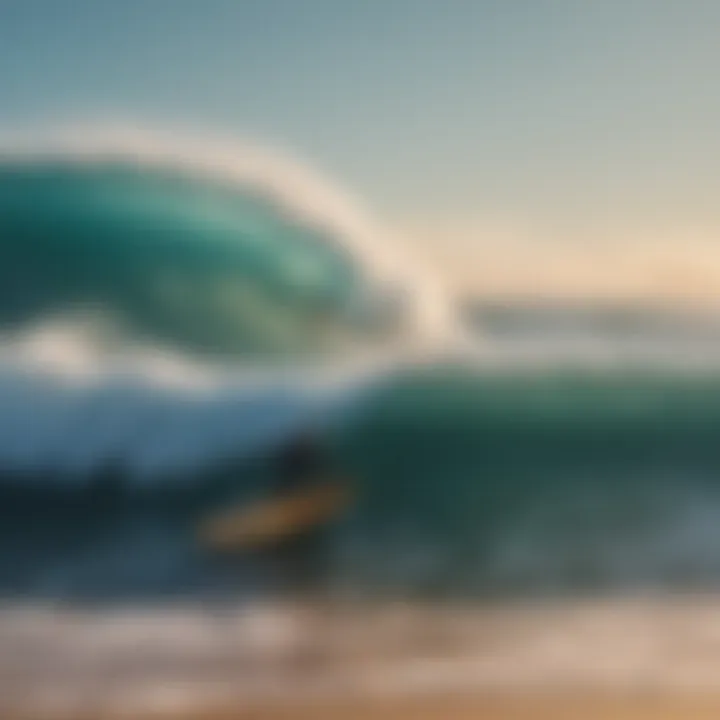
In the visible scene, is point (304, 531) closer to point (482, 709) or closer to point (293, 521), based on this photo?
point (293, 521)

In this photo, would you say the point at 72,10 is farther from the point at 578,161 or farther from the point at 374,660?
the point at 374,660

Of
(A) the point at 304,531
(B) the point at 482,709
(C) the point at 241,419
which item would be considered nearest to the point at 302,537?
(A) the point at 304,531

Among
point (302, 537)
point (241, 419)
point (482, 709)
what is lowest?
point (482, 709)

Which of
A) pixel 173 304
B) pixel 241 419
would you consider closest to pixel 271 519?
pixel 241 419

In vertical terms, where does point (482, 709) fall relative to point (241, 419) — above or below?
below

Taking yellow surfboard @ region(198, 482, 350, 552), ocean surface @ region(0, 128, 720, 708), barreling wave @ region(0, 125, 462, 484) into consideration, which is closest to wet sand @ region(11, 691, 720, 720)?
ocean surface @ region(0, 128, 720, 708)

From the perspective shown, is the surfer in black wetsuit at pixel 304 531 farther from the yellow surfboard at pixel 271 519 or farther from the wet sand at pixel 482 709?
the wet sand at pixel 482 709

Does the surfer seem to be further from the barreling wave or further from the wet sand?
the wet sand

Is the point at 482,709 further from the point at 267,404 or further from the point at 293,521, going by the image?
the point at 267,404
